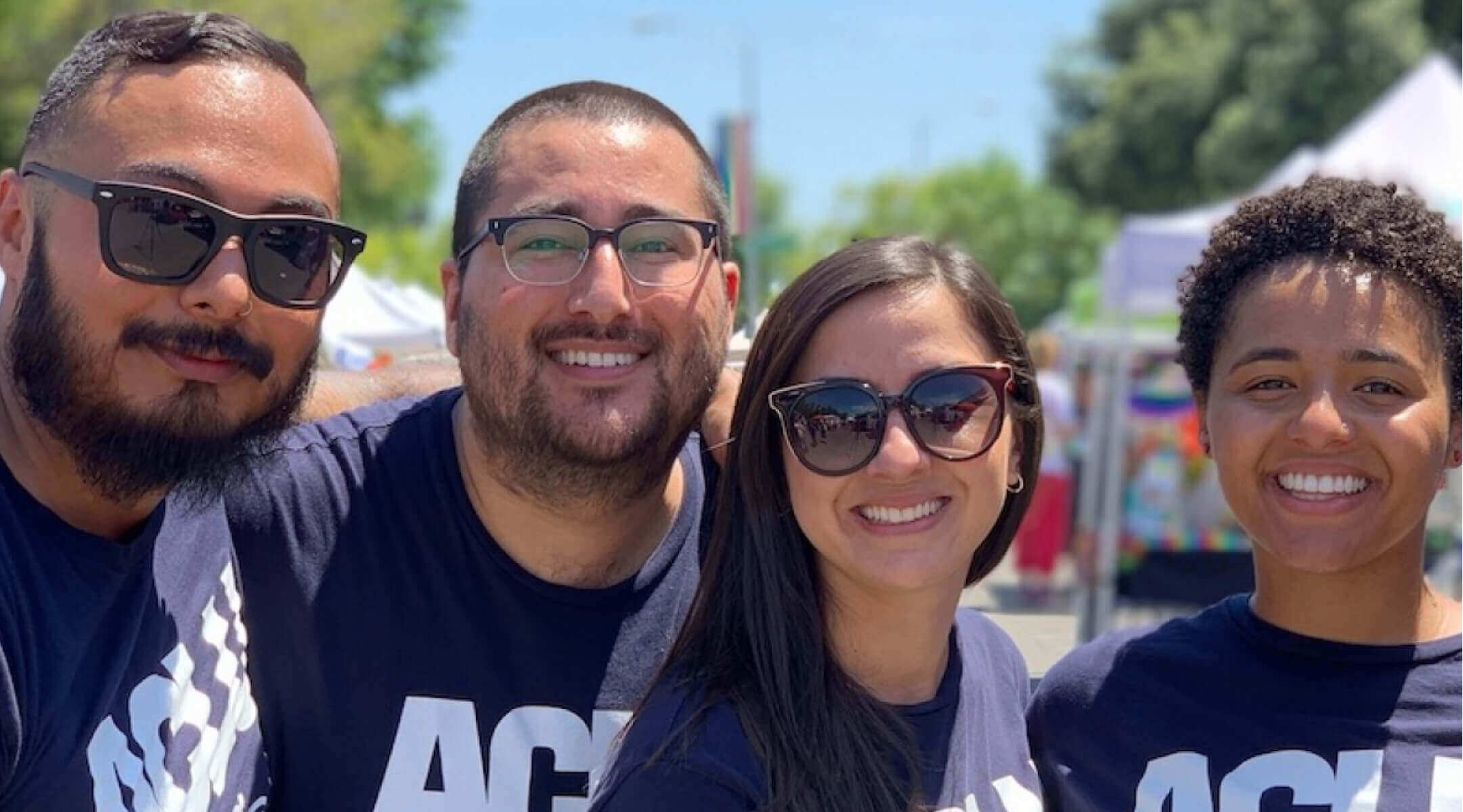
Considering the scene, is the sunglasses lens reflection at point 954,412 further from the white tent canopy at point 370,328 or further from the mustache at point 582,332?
the white tent canopy at point 370,328

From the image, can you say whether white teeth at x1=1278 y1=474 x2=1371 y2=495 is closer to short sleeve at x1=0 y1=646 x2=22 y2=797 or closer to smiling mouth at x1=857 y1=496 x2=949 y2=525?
smiling mouth at x1=857 y1=496 x2=949 y2=525

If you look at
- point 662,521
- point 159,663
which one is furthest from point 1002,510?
point 159,663

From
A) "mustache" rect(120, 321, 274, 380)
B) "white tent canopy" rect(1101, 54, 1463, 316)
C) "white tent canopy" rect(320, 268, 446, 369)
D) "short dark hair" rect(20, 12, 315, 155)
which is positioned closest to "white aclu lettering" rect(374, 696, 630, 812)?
"mustache" rect(120, 321, 274, 380)

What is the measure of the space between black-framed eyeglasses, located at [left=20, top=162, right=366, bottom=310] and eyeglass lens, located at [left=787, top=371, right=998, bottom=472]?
84cm

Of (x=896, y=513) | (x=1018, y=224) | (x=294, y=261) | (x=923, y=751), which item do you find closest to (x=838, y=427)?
(x=896, y=513)

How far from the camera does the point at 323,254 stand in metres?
2.56

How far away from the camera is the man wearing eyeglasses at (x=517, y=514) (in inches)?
101

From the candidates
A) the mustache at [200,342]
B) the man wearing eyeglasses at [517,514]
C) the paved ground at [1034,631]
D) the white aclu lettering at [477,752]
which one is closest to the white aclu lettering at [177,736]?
the man wearing eyeglasses at [517,514]

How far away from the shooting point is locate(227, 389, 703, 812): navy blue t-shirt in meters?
2.55

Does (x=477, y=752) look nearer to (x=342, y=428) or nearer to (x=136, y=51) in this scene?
(x=342, y=428)

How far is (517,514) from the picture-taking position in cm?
271

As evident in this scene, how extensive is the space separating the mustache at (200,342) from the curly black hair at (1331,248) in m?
1.57

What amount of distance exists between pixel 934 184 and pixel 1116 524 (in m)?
46.4

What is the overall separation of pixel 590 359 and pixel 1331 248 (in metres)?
1.22
